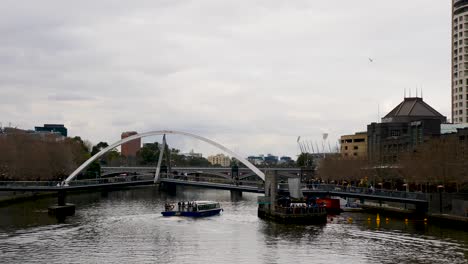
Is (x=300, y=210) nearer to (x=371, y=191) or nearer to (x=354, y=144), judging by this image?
(x=371, y=191)

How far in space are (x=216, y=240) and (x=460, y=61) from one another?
405ft

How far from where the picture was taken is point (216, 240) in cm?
7062

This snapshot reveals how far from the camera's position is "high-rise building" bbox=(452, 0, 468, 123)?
171375mm

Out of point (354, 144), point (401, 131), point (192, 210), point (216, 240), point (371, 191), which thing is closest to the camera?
point (216, 240)

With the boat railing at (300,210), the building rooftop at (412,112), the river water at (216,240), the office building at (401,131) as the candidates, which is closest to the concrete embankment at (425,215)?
the river water at (216,240)

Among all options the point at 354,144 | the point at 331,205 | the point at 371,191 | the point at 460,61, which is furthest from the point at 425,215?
the point at 354,144

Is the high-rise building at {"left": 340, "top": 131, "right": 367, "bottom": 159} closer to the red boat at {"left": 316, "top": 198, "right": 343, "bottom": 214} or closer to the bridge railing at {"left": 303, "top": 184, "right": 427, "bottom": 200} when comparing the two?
the red boat at {"left": 316, "top": 198, "right": 343, "bottom": 214}

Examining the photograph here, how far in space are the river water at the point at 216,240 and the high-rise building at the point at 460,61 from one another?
86.8 metres

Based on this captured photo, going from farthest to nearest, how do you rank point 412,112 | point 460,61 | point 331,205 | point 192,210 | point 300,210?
point 460,61 → point 412,112 → point 331,205 → point 192,210 → point 300,210

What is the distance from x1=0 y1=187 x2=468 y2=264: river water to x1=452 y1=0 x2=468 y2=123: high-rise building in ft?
285

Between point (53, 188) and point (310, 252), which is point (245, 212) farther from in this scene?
point (310, 252)

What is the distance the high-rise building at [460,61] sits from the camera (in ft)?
562

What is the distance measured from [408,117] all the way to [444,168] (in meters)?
64.7

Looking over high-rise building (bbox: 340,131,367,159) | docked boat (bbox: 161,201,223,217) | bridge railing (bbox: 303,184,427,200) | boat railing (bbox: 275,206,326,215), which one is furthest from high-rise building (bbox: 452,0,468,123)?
docked boat (bbox: 161,201,223,217)
